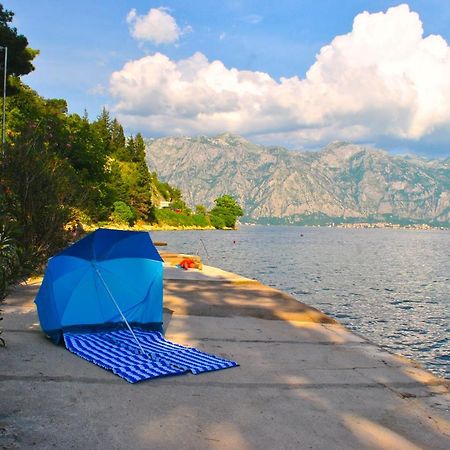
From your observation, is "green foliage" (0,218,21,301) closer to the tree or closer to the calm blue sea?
the calm blue sea

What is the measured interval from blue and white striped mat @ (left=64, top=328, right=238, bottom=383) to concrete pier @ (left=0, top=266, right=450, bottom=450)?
0.64 feet

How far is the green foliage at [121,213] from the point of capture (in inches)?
4087

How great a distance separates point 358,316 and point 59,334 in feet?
48.8

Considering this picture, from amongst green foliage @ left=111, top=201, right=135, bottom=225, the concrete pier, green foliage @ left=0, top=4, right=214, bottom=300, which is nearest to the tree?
green foliage @ left=0, top=4, right=214, bottom=300

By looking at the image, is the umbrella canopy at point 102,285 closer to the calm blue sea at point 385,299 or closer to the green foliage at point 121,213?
the calm blue sea at point 385,299

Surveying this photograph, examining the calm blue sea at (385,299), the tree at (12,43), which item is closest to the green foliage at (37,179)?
the tree at (12,43)

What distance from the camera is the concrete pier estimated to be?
527cm

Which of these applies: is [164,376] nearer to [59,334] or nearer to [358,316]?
[59,334]

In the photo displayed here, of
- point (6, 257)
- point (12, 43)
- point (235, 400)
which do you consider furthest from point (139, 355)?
point (12, 43)

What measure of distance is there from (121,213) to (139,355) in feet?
326

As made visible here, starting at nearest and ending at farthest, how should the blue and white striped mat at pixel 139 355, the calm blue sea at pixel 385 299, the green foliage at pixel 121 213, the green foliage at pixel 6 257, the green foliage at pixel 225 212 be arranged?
the green foliage at pixel 6 257 < the blue and white striped mat at pixel 139 355 < the calm blue sea at pixel 385 299 < the green foliage at pixel 121 213 < the green foliage at pixel 225 212

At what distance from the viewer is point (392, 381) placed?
8109 millimetres

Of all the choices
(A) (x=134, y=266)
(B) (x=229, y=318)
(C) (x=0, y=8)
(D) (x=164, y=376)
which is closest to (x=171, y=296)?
(B) (x=229, y=318)

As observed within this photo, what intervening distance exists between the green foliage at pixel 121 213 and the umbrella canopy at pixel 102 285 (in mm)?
94655
